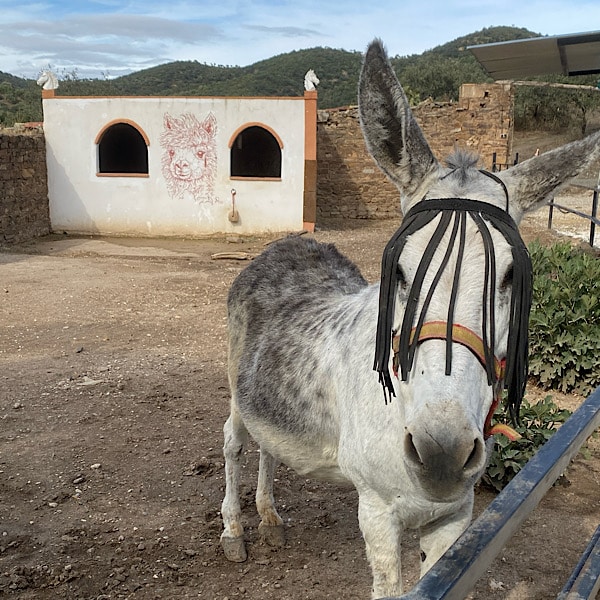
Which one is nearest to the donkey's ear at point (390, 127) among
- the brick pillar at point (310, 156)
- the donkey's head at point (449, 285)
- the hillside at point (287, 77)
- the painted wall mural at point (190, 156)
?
the donkey's head at point (449, 285)

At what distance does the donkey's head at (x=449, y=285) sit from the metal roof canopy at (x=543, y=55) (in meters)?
5.61

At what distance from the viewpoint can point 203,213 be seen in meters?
15.1

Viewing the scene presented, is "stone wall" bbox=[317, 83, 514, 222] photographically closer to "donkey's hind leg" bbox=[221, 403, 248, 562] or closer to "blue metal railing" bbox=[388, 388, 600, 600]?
"donkey's hind leg" bbox=[221, 403, 248, 562]

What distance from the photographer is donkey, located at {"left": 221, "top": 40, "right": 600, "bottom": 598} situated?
58.9 inches

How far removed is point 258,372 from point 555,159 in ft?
5.29

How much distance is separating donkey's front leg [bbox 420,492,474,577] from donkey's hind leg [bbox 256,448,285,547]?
4.53 ft

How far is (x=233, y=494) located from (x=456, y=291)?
7.53 ft

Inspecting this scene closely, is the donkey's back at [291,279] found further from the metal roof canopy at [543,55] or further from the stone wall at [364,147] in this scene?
the stone wall at [364,147]

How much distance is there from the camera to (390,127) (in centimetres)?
177

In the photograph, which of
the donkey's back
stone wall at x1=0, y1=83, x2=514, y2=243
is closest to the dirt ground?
the donkey's back

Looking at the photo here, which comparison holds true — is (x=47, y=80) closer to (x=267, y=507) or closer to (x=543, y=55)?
(x=543, y=55)

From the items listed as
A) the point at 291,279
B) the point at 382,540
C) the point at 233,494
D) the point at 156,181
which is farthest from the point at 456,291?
the point at 156,181

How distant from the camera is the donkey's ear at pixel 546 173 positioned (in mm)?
1814

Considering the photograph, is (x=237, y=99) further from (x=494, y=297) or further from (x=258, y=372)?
(x=494, y=297)
